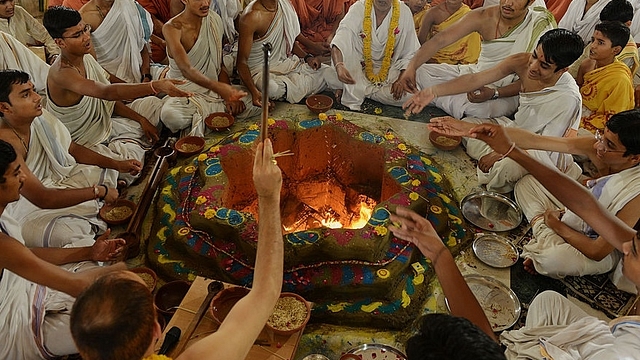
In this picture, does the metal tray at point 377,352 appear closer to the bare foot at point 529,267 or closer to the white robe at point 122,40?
the bare foot at point 529,267

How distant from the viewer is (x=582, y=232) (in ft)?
14.0

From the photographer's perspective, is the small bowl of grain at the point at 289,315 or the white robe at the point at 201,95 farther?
the white robe at the point at 201,95

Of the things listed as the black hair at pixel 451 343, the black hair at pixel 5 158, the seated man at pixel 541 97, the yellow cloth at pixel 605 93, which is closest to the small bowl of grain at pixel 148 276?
the black hair at pixel 5 158

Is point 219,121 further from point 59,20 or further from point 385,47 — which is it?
point 385,47

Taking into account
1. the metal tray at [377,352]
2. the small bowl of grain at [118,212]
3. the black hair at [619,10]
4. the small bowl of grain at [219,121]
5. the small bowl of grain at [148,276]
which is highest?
the black hair at [619,10]

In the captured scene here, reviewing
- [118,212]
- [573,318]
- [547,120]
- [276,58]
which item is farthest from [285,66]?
[573,318]

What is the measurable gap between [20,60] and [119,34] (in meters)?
1.21

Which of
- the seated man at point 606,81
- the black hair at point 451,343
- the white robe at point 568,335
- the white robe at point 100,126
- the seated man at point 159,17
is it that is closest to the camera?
the black hair at point 451,343

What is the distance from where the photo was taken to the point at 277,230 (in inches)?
98.0

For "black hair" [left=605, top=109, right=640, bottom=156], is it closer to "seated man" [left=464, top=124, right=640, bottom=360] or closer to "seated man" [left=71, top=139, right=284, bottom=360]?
"seated man" [left=464, top=124, right=640, bottom=360]

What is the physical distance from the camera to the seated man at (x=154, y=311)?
208 cm

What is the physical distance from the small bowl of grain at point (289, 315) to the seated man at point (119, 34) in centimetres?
383

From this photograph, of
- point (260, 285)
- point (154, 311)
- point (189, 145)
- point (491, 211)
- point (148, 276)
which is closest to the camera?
point (154, 311)

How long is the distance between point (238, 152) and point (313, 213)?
1.07 m
